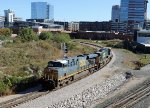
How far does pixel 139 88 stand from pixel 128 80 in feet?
16.5

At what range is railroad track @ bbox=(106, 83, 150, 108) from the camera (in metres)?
30.2

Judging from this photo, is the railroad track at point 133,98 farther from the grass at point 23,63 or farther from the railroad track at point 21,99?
the grass at point 23,63

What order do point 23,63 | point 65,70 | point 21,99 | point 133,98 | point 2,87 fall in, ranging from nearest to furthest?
point 21,99, point 2,87, point 133,98, point 65,70, point 23,63

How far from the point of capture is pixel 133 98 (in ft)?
110

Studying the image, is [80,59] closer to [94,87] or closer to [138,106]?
[94,87]

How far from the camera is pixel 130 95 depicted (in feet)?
115

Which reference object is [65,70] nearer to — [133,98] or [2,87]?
[2,87]

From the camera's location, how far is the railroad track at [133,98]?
3018cm

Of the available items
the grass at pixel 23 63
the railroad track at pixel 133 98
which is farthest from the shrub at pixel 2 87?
the railroad track at pixel 133 98

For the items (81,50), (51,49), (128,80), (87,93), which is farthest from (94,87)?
(81,50)

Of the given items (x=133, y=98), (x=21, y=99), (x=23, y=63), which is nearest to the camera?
(x=21, y=99)

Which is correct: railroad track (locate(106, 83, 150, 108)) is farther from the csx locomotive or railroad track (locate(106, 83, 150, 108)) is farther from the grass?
the grass

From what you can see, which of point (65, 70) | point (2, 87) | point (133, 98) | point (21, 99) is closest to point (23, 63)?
point (65, 70)

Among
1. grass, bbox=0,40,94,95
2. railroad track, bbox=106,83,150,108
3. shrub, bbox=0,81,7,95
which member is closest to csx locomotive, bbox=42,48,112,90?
grass, bbox=0,40,94,95
